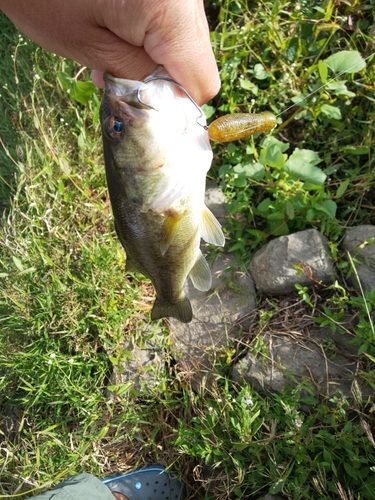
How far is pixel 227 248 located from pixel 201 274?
967 millimetres

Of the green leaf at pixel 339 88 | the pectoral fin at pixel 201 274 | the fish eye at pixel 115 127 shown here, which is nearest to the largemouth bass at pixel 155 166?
the fish eye at pixel 115 127

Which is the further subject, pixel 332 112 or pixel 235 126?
pixel 332 112

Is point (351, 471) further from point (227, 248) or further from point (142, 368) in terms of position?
point (227, 248)

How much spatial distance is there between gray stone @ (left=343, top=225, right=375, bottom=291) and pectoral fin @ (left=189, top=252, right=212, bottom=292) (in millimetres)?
1092

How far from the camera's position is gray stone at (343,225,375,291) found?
286 centimetres

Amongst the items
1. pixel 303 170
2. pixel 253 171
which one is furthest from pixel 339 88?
pixel 253 171

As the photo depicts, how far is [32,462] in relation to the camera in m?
3.19

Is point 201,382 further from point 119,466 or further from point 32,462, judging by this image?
point 32,462

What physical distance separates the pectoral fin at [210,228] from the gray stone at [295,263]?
0.90m

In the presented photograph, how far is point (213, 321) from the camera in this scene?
3279mm

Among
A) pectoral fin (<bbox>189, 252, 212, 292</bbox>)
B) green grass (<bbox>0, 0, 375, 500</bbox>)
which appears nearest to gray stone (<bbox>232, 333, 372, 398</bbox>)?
green grass (<bbox>0, 0, 375, 500</bbox>)

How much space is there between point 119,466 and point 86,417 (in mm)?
455

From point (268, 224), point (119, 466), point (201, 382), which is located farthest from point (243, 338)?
point (119, 466)

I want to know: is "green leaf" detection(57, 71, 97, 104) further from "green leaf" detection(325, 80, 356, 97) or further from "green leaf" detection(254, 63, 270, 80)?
"green leaf" detection(325, 80, 356, 97)
